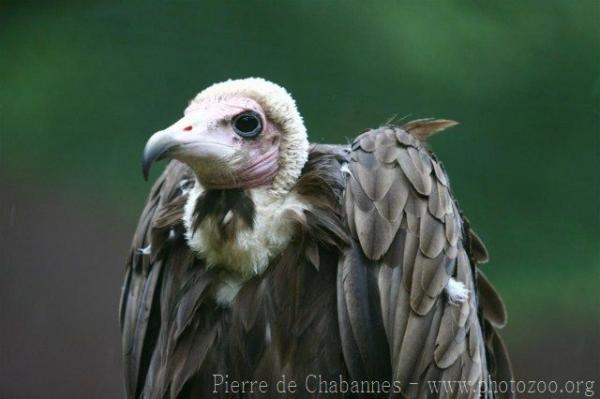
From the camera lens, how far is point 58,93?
12.1 feet

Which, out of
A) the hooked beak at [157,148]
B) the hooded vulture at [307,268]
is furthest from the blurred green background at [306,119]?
the hooked beak at [157,148]

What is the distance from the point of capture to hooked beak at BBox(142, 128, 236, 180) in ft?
6.97

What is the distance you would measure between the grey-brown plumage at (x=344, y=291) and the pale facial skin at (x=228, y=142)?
7 cm

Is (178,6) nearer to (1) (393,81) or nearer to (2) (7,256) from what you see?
(1) (393,81)

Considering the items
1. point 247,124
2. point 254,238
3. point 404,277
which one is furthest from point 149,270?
point 404,277

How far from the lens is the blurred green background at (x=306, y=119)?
10.7 ft

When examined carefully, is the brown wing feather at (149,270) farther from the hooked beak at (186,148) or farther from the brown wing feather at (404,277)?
the brown wing feather at (404,277)

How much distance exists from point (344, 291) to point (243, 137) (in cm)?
46

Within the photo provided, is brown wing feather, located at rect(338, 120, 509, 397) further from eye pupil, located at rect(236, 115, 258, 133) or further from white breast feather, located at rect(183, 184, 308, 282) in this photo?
eye pupil, located at rect(236, 115, 258, 133)

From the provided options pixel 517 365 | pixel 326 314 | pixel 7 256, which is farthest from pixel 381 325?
pixel 7 256

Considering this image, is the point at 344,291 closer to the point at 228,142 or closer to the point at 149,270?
the point at 228,142

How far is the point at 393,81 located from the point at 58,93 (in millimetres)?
1327

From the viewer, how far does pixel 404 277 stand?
2326mm

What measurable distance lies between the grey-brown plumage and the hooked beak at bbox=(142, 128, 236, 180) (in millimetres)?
131
